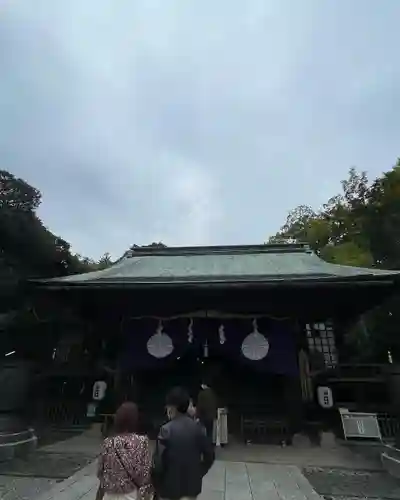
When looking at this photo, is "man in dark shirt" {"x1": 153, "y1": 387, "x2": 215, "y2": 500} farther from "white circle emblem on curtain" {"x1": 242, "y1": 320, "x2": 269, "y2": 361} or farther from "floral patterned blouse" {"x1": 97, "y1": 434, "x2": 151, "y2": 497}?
"white circle emblem on curtain" {"x1": 242, "y1": 320, "x2": 269, "y2": 361}

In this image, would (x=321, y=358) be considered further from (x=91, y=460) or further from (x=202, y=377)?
(x=91, y=460)

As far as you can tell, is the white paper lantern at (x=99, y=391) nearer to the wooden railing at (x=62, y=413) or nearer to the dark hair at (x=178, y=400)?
the wooden railing at (x=62, y=413)

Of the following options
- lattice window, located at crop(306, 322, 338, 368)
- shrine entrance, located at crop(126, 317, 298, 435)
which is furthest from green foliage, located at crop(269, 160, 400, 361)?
shrine entrance, located at crop(126, 317, 298, 435)

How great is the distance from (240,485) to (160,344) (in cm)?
372

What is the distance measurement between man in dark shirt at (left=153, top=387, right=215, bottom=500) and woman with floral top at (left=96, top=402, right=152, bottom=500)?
3.8 inches

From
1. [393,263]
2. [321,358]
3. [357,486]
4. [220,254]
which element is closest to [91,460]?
[357,486]

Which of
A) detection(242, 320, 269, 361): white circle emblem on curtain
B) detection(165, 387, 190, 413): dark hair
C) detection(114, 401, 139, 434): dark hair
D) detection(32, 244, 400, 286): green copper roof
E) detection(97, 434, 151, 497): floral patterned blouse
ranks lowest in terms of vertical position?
detection(97, 434, 151, 497): floral patterned blouse

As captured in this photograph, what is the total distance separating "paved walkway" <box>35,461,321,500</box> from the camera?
4570 mm

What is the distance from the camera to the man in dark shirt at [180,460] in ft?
8.06

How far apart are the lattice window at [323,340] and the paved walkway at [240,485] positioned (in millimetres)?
3964

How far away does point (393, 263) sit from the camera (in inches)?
550

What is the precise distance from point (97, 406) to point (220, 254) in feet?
20.7

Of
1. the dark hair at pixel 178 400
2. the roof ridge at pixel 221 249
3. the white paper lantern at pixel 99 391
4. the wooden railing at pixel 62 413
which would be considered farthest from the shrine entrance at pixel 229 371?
the dark hair at pixel 178 400

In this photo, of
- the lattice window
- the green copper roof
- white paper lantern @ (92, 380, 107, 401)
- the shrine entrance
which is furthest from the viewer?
the lattice window
